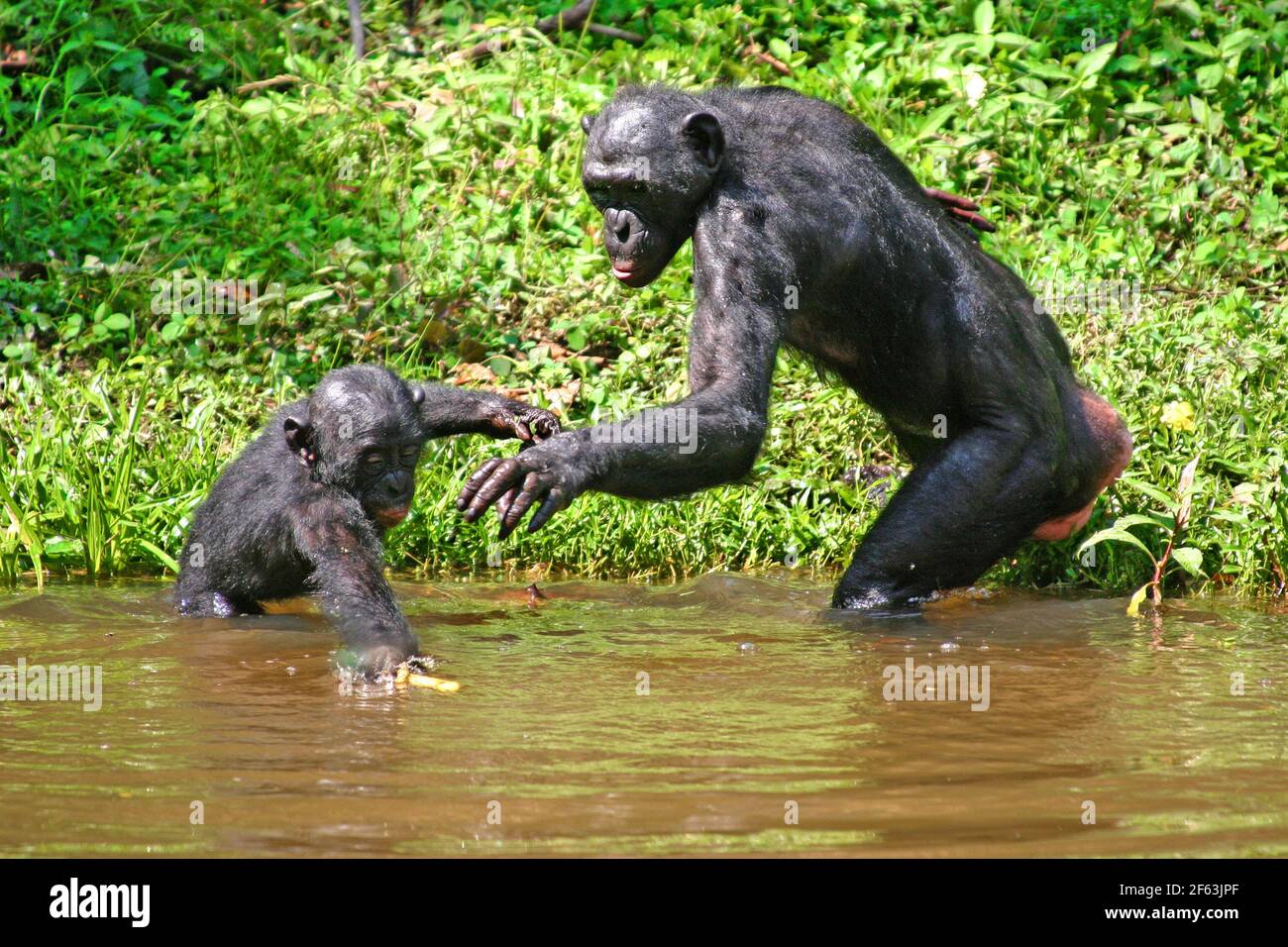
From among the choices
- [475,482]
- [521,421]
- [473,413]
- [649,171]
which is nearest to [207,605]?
[473,413]

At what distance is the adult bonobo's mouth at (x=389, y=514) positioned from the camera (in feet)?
18.1

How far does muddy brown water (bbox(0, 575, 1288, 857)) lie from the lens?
3416 millimetres

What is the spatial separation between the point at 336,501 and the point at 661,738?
5.73 feet

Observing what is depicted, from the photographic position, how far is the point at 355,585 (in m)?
5.18

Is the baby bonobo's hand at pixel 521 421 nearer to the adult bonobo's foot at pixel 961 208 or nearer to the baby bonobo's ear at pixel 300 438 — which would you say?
the baby bonobo's ear at pixel 300 438

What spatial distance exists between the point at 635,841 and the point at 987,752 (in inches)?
42.6

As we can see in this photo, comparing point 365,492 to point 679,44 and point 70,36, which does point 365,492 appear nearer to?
point 679,44

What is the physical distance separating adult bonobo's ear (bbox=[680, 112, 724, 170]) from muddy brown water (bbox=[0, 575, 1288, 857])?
158 cm

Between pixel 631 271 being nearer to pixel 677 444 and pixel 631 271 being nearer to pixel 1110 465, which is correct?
pixel 677 444

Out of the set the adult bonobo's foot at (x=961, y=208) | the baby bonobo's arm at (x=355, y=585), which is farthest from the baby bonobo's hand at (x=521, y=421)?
the adult bonobo's foot at (x=961, y=208)

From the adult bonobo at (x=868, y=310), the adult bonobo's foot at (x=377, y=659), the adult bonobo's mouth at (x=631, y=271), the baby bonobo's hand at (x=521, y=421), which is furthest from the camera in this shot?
the baby bonobo's hand at (x=521, y=421)

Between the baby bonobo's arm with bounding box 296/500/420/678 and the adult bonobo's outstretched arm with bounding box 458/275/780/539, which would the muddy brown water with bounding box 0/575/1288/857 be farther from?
the adult bonobo's outstretched arm with bounding box 458/275/780/539

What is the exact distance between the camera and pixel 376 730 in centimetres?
425

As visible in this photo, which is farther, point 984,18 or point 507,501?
point 984,18
